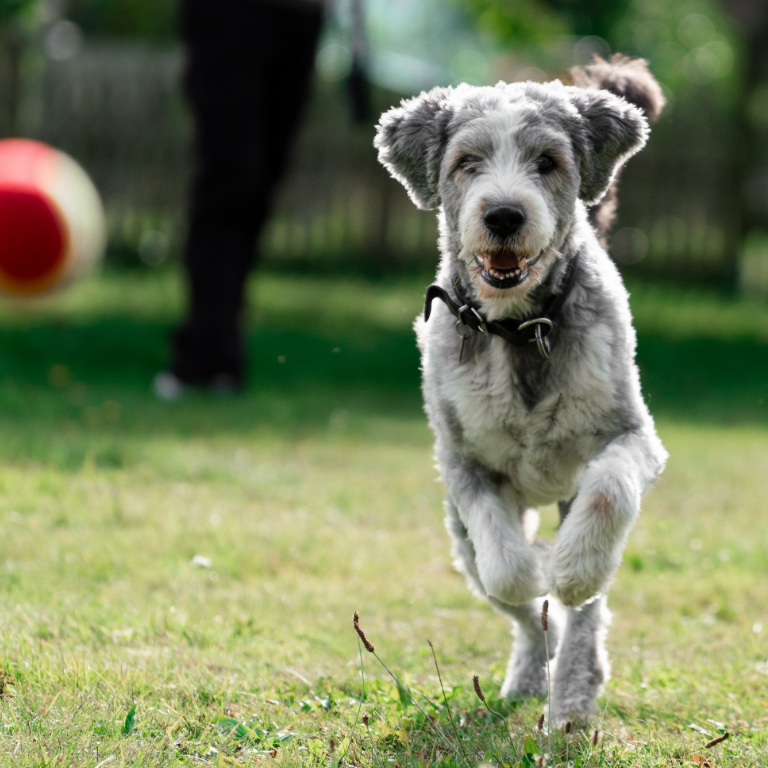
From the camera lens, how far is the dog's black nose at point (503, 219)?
318 centimetres

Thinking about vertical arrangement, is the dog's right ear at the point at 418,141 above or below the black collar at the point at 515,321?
above

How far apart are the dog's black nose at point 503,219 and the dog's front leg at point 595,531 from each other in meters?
0.71

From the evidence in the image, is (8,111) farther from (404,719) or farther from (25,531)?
(404,719)

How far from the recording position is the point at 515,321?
11.2ft

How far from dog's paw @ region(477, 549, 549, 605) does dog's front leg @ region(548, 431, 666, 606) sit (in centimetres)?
8

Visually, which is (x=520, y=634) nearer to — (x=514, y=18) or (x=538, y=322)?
(x=538, y=322)

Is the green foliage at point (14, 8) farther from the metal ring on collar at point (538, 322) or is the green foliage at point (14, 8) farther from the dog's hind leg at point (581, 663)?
the dog's hind leg at point (581, 663)

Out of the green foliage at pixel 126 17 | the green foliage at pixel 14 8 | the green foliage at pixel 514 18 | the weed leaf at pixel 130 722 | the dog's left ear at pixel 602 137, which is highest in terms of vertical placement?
the green foliage at pixel 126 17

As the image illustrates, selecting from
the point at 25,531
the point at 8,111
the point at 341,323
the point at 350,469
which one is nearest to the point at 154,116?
the point at 8,111

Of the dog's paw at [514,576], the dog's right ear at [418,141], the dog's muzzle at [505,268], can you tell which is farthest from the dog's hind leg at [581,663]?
the dog's right ear at [418,141]

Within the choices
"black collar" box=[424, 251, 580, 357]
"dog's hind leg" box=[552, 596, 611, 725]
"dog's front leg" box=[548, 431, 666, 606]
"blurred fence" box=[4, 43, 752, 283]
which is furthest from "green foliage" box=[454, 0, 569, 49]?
"dog's front leg" box=[548, 431, 666, 606]

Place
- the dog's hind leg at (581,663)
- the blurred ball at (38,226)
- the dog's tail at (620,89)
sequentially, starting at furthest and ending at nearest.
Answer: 1. the blurred ball at (38,226)
2. the dog's tail at (620,89)
3. the dog's hind leg at (581,663)

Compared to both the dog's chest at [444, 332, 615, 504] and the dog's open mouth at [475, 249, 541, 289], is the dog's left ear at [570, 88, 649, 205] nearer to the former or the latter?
the dog's open mouth at [475, 249, 541, 289]

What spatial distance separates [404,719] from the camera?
3146mm
